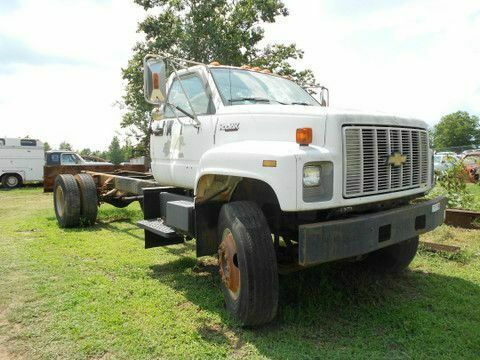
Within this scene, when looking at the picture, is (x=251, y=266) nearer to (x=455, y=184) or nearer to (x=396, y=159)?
(x=396, y=159)

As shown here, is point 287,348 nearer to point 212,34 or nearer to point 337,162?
point 337,162

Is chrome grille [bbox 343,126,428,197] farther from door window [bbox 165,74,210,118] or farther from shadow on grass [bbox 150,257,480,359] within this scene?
door window [bbox 165,74,210,118]

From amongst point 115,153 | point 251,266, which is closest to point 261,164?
point 251,266

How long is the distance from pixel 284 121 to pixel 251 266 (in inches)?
48.0

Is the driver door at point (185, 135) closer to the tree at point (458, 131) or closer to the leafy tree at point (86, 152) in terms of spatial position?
the leafy tree at point (86, 152)

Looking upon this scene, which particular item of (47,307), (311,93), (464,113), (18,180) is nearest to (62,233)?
(47,307)

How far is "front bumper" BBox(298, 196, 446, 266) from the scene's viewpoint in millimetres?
3012

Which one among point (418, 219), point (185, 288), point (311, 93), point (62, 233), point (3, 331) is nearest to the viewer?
point (3, 331)

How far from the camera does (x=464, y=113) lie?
3907 inches

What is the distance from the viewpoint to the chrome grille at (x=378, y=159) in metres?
3.23

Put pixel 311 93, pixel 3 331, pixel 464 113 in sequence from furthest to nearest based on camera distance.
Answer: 1. pixel 464 113
2. pixel 311 93
3. pixel 3 331

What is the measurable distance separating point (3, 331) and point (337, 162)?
3.08 meters

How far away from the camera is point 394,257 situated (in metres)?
4.69

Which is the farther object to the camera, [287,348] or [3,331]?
[3,331]
